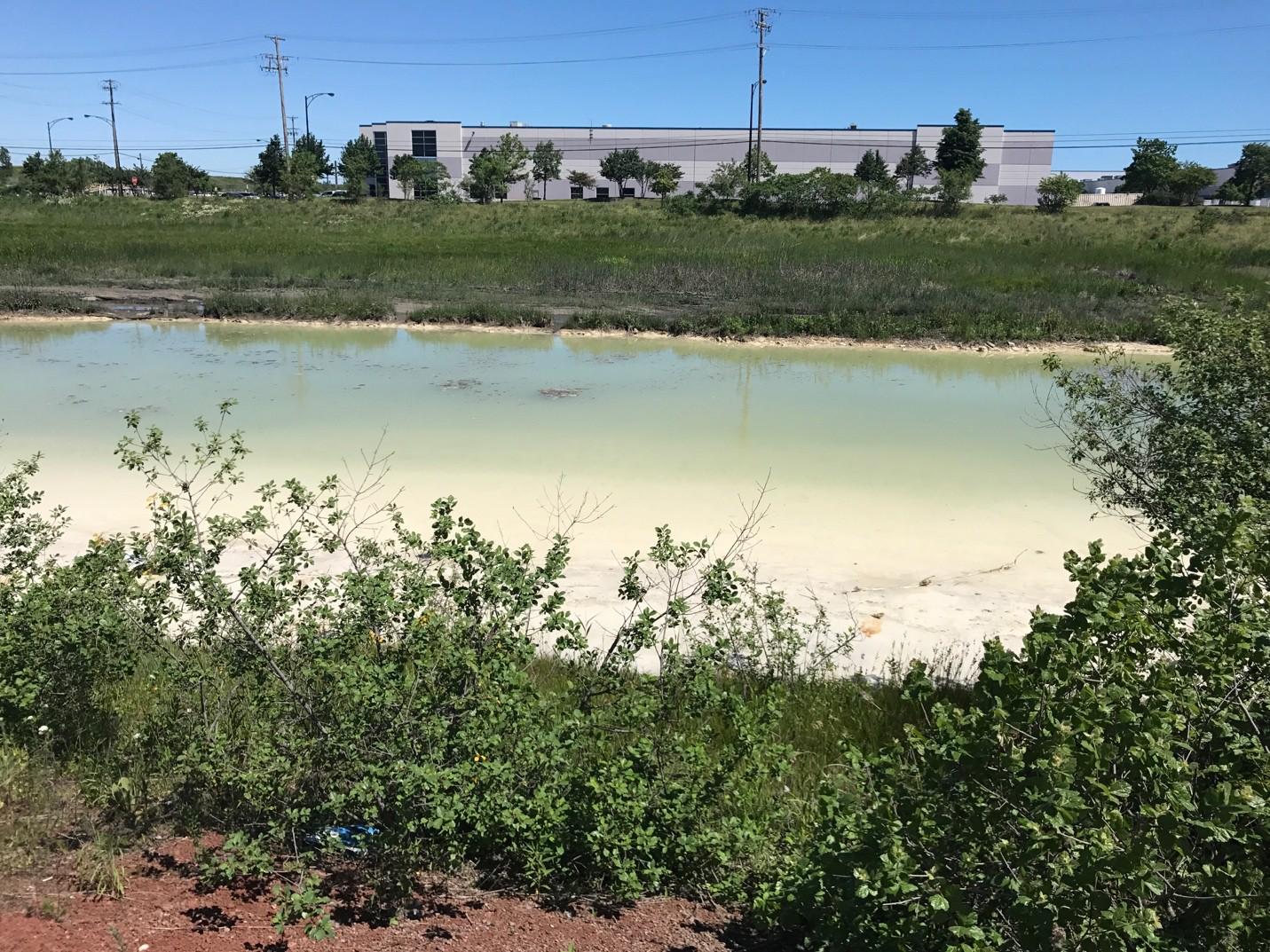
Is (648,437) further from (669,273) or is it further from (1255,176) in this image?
(1255,176)

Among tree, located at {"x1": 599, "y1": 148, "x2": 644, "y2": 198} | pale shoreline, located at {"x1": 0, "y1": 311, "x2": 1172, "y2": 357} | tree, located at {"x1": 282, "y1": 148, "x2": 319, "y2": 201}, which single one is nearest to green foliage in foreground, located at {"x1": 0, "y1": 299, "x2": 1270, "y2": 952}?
pale shoreline, located at {"x1": 0, "y1": 311, "x2": 1172, "y2": 357}

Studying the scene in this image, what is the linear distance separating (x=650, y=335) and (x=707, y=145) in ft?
248

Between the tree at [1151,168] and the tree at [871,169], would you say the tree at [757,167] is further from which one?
the tree at [1151,168]

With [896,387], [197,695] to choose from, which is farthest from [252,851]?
[896,387]

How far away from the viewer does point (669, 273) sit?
26.7 m

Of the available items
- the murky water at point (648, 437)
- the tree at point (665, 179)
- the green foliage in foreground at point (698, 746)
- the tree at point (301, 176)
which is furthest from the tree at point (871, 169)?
the green foliage in foreground at point (698, 746)

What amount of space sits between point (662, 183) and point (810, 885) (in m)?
69.1

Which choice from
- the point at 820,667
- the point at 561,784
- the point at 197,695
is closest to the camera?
the point at 561,784

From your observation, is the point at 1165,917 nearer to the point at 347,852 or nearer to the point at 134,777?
the point at 347,852

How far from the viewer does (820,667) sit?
19.7 ft

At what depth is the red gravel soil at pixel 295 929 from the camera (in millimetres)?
2902

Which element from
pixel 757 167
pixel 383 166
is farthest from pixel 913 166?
pixel 383 166

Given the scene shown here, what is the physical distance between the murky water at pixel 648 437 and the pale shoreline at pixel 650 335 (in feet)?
1.57

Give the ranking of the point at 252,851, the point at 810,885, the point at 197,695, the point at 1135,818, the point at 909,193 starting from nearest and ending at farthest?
the point at 1135,818, the point at 810,885, the point at 252,851, the point at 197,695, the point at 909,193
